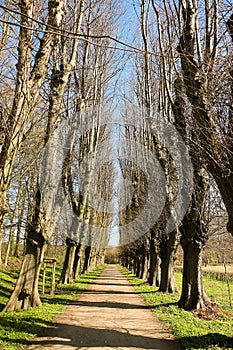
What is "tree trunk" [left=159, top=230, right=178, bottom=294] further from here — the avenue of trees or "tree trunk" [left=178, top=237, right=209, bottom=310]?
"tree trunk" [left=178, top=237, right=209, bottom=310]

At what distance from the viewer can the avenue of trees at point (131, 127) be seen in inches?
237

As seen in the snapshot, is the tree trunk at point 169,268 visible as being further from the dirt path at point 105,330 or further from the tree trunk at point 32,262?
the tree trunk at point 32,262

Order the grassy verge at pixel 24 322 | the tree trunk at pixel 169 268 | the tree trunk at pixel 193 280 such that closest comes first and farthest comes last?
the grassy verge at pixel 24 322
the tree trunk at pixel 193 280
the tree trunk at pixel 169 268

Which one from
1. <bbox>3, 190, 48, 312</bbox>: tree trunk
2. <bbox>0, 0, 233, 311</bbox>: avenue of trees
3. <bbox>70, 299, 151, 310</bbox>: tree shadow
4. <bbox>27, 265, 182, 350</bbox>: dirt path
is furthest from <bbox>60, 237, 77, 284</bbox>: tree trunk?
<bbox>3, 190, 48, 312</bbox>: tree trunk

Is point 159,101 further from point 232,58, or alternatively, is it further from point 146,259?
point 146,259

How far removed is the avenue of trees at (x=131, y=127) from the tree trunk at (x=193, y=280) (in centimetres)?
3

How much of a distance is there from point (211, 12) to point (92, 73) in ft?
31.9

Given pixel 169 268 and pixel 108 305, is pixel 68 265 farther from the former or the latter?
pixel 108 305

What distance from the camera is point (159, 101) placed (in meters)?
14.4

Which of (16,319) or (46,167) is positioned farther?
(46,167)

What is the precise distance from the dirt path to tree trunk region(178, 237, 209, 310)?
1.21m

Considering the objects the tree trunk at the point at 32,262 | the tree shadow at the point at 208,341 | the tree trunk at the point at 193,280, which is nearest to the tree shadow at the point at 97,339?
the tree shadow at the point at 208,341

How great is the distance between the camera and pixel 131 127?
21.1 m

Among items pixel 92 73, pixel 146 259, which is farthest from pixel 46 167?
pixel 146 259
